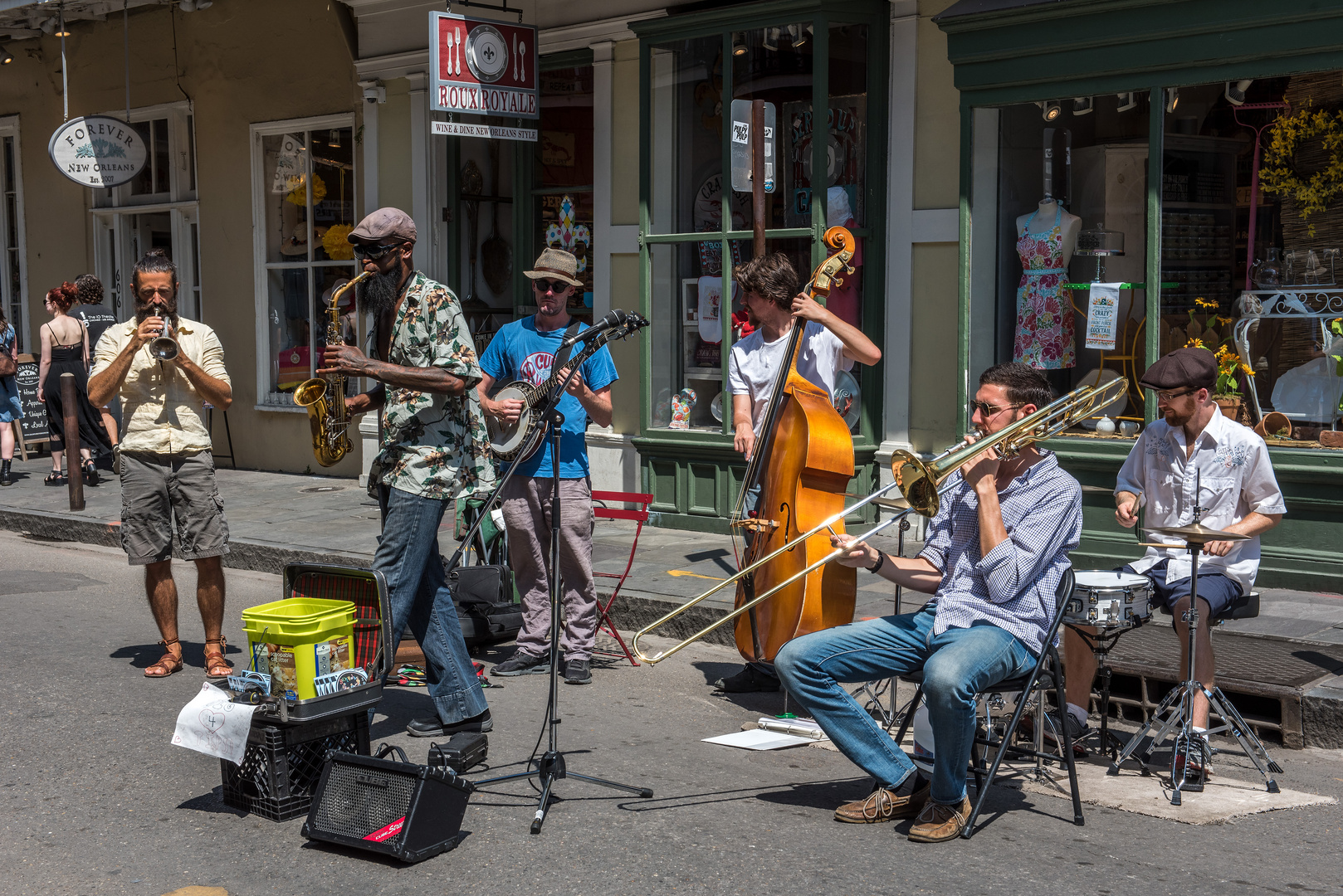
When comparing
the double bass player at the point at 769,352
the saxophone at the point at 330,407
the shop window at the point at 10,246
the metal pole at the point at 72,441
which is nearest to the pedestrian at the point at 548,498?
the double bass player at the point at 769,352

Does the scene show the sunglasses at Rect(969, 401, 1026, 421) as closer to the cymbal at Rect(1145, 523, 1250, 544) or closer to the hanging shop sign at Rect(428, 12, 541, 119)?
the cymbal at Rect(1145, 523, 1250, 544)

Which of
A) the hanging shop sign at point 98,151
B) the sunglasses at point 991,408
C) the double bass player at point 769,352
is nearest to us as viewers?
the sunglasses at point 991,408

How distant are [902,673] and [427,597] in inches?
72.1

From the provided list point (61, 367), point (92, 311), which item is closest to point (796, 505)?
point (61, 367)

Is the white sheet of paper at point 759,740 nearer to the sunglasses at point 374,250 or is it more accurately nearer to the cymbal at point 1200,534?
the cymbal at point 1200,534

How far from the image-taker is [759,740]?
209 inches

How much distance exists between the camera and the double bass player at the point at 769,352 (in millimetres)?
5824

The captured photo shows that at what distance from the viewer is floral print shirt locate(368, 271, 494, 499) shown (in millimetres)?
4992

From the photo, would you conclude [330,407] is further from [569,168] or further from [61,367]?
[61,367]

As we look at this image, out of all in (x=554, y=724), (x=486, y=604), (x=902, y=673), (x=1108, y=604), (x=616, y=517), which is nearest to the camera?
(x=554, y=724)

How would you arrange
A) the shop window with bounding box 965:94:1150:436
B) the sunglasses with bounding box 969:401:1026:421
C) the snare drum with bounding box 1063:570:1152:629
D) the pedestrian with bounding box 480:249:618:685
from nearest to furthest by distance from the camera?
the sunglasses with bounding box 969:401:1026:421 < the snare drum with bounding box 1063:570:1152:629 < the pedestrian with bounding box 480:249:618:685 < the shop window with bounding box 965:94:1150:436

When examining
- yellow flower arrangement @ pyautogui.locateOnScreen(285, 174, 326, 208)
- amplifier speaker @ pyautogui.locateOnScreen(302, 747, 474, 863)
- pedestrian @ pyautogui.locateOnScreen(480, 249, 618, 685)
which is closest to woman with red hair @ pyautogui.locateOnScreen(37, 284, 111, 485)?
yellow flower arrangement @ pyautogui.locateOnScreen(285, 174, 326, 208)

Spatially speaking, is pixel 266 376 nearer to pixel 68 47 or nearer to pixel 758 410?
pixel 68 47

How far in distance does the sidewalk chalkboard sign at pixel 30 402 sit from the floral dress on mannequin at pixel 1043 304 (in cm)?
1068
